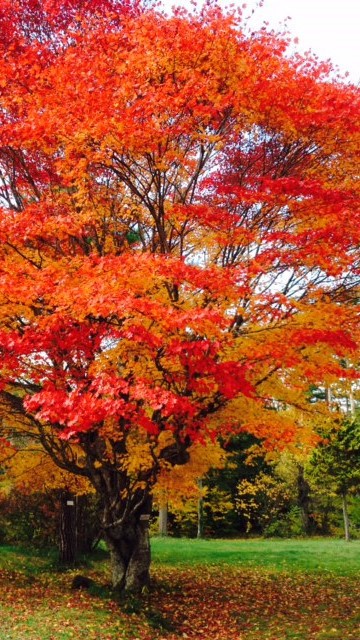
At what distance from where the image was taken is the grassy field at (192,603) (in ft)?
29.2

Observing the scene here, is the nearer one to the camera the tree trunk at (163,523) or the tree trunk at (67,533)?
the tree trunk at (67,533)

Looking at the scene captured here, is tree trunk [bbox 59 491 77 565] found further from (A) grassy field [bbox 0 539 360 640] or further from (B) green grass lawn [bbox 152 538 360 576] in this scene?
(B) green grass lawn [bbox 152 538 360 576]

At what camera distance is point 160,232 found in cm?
1029

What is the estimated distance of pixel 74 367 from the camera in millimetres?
9820

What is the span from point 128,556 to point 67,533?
5379 mm

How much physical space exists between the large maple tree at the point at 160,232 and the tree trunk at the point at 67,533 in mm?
5239

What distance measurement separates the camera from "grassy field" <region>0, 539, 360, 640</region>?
890 centimetres

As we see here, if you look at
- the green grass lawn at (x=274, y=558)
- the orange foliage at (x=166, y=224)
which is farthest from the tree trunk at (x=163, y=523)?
the orange foliage at (x=166, y=224)

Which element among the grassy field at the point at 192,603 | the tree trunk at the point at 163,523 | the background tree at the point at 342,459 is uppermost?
the background tree at the point at 342,459

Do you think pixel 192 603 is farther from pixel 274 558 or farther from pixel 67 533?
pixel 274 558

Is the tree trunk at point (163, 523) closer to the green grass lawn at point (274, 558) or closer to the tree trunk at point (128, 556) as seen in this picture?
the green grass lawn at point (274, 558)

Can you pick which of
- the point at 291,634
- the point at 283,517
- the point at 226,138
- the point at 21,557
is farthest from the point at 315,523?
the point at 226,138

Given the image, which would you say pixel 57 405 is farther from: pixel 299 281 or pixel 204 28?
pixel 204 28

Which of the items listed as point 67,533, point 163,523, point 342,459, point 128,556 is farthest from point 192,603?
point 163,523
